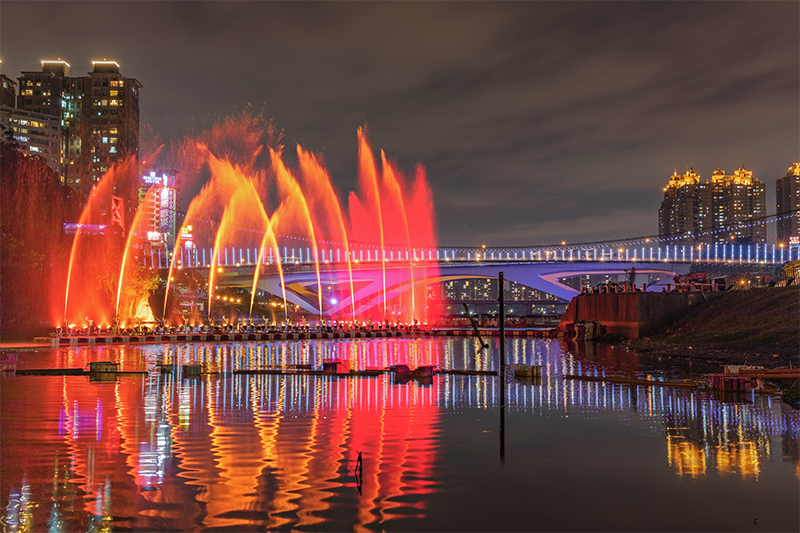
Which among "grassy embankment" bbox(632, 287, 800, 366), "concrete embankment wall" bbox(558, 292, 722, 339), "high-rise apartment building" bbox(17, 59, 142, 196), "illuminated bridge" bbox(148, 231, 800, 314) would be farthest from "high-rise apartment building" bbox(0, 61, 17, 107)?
"grassy embankment" bbox(632, 287, 800, 366)

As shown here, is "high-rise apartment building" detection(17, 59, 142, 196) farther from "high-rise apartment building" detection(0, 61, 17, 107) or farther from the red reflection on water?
the red reflection on water

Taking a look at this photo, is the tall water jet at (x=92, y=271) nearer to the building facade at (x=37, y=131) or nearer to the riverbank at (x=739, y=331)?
A: the riverbank at (x=739, y=331)

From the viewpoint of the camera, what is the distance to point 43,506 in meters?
10.8

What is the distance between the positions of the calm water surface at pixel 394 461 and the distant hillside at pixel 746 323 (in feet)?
62.5

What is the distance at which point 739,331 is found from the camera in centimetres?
4600

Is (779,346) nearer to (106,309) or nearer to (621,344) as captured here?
(621,344)

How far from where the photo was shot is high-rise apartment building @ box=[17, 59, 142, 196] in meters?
183

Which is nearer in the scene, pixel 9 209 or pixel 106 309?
pixel 9 209

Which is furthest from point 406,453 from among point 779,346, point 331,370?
point 779,346

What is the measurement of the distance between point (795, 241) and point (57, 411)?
503ft

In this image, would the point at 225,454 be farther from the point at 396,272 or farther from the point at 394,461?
the point at 396,272

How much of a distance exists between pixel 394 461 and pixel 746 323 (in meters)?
42.7

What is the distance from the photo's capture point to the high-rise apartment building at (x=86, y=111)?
601 feet

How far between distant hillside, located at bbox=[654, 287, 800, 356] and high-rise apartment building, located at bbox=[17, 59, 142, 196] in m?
164
